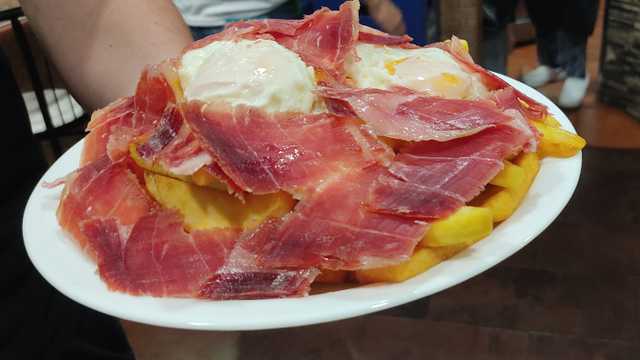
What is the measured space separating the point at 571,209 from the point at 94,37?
1.41 metres

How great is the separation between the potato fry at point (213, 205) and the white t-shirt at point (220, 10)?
865 mm

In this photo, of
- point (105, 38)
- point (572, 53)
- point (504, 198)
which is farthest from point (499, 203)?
point (572, 53)

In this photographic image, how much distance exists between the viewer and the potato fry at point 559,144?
73cm

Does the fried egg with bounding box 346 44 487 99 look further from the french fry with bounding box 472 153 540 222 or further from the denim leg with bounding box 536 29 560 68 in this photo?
the denim leg with bounding box 536 29 560 68

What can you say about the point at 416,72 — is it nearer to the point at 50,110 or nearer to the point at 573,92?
the point at 50,110

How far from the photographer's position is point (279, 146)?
2.12ft

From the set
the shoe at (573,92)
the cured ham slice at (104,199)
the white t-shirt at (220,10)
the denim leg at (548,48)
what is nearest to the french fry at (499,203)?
the cured ham slice at (104,199)

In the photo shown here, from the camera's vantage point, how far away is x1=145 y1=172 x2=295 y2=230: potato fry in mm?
641

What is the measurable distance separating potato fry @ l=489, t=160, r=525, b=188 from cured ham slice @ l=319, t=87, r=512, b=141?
0.05 meters

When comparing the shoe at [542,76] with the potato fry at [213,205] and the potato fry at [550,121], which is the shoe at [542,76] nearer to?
the potato fry at [550,121]

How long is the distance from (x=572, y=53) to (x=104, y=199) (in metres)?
2.41

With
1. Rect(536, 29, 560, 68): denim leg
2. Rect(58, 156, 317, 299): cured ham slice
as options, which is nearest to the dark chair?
Rect(58, 156, 317, 299): cured ham slice

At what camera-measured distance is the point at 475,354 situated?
1529 mm

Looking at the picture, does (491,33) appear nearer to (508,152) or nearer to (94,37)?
(94,37)
